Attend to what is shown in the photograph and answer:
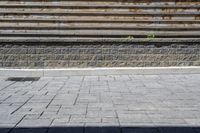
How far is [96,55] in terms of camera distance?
10836 millimetres

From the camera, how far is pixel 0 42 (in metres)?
10.7

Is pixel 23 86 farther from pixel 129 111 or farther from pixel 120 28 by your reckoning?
pixel 120 28

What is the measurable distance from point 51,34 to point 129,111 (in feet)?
20.7

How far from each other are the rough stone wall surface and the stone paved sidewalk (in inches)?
56.8

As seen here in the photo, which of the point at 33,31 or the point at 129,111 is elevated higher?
the point at 33,31

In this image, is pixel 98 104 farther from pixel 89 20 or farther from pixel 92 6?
pixel 92 6

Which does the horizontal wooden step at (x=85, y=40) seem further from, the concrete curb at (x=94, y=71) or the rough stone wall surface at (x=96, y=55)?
the concrete curb at (x=94, y=71)

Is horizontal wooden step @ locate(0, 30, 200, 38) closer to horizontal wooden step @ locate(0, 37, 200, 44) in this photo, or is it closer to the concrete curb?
horizontal wooden step @ locate(0, 37, 200, 44)

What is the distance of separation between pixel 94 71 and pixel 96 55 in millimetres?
546

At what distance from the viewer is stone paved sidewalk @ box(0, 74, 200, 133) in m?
4.75

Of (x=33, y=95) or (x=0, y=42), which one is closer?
(x=33, y=95)
